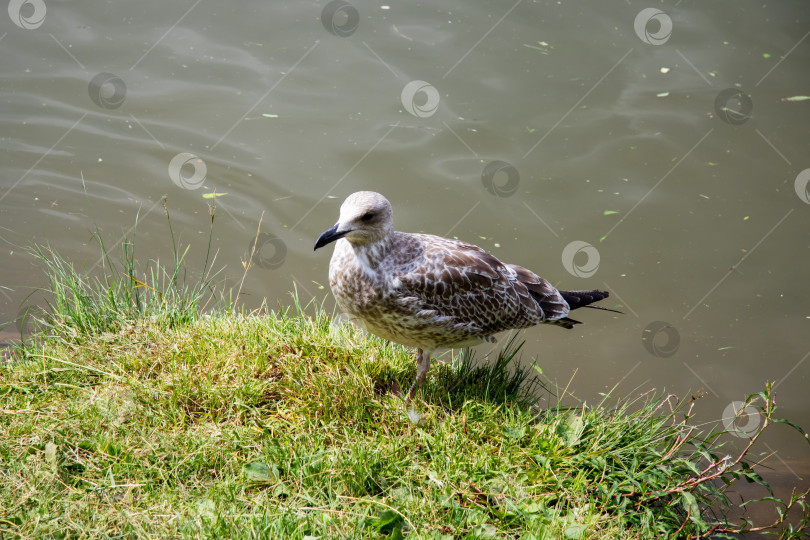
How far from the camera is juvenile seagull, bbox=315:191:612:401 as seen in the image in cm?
380

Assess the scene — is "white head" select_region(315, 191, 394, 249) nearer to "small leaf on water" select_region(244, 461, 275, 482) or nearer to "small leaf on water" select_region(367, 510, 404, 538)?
"small leaf on water" select_region(244, 461, 275, 482)

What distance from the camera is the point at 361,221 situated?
371cm

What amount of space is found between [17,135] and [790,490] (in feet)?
25.1

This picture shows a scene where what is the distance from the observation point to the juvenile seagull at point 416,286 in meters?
3.80

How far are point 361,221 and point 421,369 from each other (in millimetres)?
1034

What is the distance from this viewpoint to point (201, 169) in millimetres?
6953

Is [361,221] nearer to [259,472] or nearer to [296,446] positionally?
[296,446]

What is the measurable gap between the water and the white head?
233 centimetres

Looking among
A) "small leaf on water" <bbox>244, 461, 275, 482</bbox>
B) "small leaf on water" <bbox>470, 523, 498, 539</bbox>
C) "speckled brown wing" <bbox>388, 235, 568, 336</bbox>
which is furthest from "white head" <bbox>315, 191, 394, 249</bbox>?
"small leaf on water" <bbox>470, 523, 498, 539</bbox>

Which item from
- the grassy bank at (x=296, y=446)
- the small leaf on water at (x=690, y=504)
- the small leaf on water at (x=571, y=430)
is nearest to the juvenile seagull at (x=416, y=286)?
the grassy bank at (x=296, y=446)

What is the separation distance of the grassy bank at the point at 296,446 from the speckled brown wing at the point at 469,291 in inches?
13.9

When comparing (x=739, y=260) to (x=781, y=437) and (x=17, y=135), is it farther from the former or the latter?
(x=17, y=135)

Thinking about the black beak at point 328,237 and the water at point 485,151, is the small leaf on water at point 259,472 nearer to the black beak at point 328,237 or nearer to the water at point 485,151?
the black beak at point 328,237

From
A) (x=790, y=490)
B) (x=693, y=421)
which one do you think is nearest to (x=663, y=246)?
(x=693, y=421)
